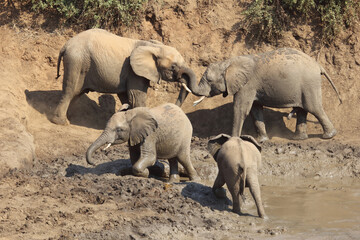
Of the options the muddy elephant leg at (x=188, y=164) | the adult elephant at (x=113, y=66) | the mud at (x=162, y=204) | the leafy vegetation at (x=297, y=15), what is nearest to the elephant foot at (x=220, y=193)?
the mud at (x=162, y=204)

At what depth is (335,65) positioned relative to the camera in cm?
1447

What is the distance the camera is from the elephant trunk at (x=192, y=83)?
1248 centimetres

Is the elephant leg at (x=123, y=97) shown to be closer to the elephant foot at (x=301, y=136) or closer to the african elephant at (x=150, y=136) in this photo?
the african elephant at (x=150, y=136)

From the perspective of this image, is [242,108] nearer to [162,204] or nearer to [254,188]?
[254,188]

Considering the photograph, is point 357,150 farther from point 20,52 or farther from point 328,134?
point 20,52

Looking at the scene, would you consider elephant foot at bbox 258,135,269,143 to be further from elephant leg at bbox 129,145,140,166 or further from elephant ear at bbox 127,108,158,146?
elephant ear at bbox 127,108,158,146

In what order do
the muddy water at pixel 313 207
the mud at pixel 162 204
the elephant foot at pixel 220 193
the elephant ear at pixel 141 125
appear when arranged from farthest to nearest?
1. the elephant ear at pixel 141 125
2. the elephant foot at pixel 220 193
3. the muddy water at pixel 313 207
4. the mud at pixel 162 204

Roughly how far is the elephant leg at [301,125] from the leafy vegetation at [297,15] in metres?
2.41

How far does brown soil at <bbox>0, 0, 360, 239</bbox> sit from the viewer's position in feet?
26.4

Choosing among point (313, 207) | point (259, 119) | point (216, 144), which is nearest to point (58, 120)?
point (259, 119)

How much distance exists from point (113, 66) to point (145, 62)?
59cm

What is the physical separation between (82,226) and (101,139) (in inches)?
81.6

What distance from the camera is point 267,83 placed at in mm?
12430

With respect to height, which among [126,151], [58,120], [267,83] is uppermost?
[267,83]
